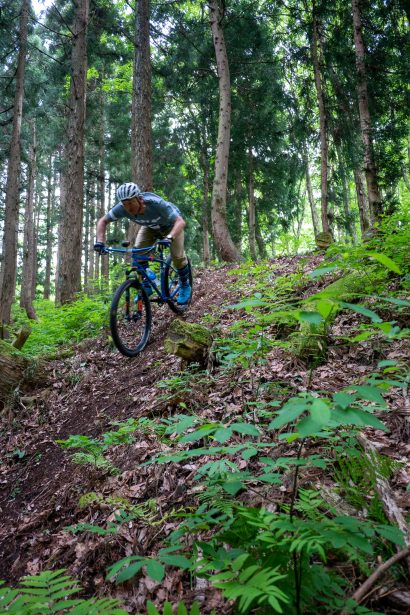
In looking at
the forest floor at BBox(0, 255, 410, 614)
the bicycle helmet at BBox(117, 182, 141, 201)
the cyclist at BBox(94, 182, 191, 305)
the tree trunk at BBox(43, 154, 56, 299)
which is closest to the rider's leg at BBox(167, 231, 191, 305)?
the cyclist at BBox(94, 182, 191, 305)

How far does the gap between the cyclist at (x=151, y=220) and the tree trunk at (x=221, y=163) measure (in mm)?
5325

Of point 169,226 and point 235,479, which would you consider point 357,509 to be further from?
point 169,226

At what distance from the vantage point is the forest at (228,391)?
4.46ft

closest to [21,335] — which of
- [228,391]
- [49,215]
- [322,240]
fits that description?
[228,391]

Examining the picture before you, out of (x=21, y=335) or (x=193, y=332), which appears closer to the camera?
(x=193, y=332)

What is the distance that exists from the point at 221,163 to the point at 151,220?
264 inches

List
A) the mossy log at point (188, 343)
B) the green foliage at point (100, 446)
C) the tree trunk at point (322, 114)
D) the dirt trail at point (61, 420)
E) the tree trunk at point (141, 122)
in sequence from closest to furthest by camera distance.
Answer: the green foliage at point (100, 446) → the dirt trail at point (61, 420) → the mossy log at point (188, 343) → the tree trunk at point (141, 122) → the tree trunk at point (322, 114)

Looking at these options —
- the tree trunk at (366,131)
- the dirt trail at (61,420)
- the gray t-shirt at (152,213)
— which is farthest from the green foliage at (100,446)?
the tree trunk at (366,131)

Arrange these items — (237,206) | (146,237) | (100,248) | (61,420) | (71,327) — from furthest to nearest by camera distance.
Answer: (237,206) → (71,327) → (146,237) → (100,248) → (61,420)

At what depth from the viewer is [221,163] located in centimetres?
1153

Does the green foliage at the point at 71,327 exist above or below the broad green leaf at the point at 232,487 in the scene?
above

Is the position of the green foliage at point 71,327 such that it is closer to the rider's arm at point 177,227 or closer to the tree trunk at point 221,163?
the rider's arm at point 177,227

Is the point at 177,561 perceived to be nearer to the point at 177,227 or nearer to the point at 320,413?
the point at 320,413

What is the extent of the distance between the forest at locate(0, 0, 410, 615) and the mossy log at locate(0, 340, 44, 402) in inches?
1.2
